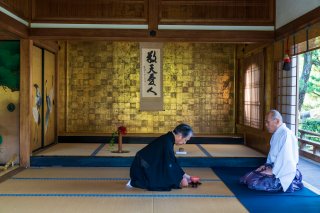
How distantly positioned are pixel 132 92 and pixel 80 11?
2661mm

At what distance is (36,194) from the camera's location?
169 inches

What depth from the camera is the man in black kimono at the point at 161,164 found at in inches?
176

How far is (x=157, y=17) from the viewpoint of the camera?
20.6 feet

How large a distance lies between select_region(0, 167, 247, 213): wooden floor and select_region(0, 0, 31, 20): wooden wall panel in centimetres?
228

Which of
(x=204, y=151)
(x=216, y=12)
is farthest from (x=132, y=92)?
(x=216, y=12)

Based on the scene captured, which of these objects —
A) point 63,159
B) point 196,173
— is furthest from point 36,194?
point 196,173

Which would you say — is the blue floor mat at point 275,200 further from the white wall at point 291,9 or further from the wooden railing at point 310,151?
the wooden railing at point 310,151

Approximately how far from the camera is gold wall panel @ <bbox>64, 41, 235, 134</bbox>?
335 inches

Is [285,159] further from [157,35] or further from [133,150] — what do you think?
[133,150]

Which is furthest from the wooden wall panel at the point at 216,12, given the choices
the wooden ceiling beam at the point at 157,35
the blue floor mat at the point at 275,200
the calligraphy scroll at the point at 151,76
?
the blue floor mat at the point at 275,200

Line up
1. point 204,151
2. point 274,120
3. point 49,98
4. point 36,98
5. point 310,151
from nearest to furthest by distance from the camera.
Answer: point 274,120
point 36,98
point 204,151
point 49,98
point 310,151

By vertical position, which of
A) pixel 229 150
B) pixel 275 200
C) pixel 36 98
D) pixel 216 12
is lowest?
pixel 275 200

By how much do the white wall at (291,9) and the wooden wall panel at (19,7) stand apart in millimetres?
3883

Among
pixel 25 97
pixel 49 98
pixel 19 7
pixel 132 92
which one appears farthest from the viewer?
pixel 132 92
